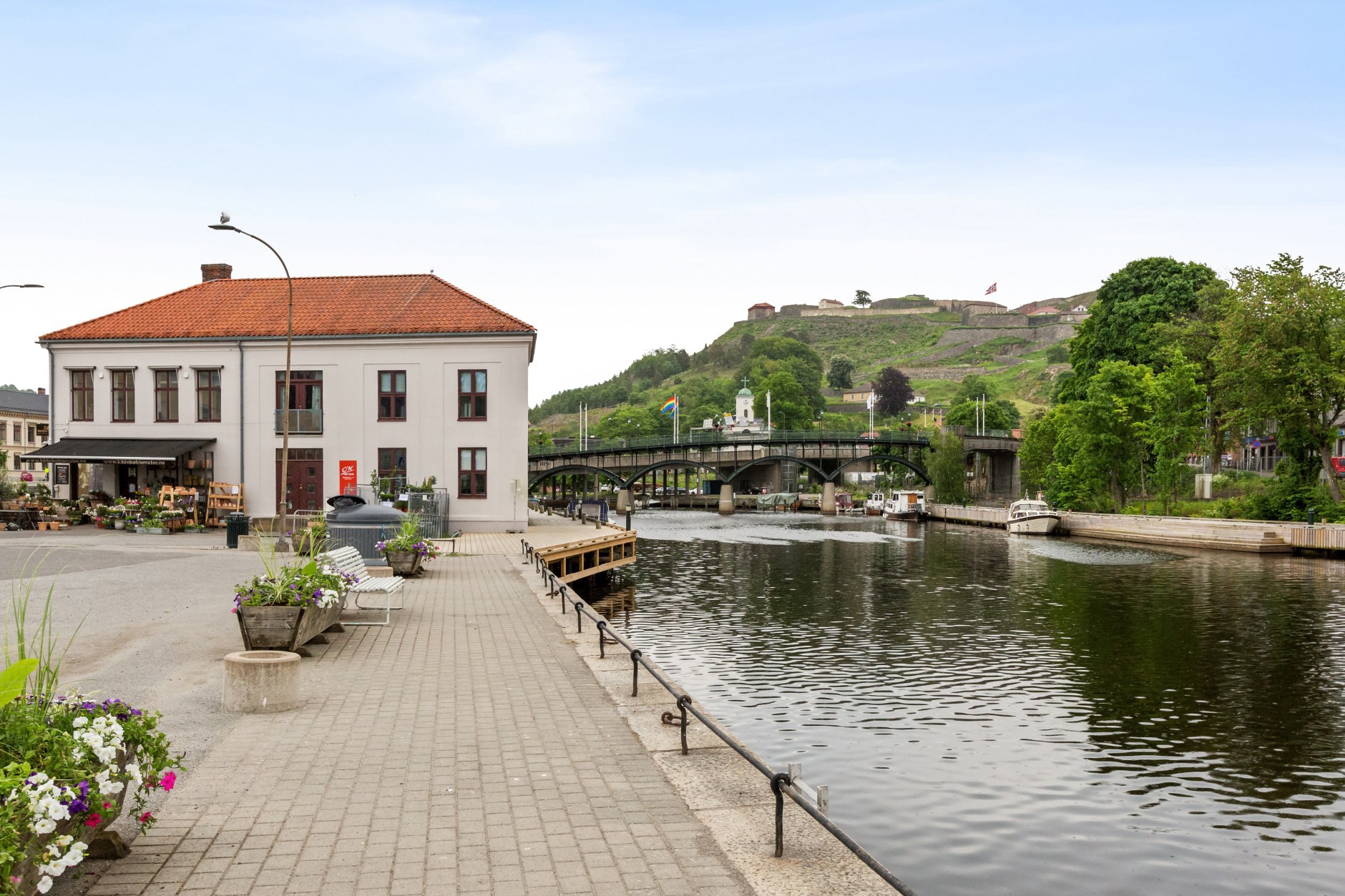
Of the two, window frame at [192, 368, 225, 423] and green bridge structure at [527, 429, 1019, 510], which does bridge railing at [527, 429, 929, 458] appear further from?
window frame at [192, 368, 225, 423]

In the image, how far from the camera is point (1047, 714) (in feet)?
52.0

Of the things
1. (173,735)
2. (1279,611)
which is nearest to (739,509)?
A: (1279,611)

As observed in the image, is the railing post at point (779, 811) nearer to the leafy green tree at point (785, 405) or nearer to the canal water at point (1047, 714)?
the canal water at point (1047, 714)

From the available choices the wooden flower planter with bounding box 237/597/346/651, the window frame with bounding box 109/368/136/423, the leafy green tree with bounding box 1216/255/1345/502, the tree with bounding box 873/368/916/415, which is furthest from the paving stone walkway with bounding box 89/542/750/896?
the tree with bounding box 873/368/916/415

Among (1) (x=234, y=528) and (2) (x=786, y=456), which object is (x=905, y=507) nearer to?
(2) (x=786, y=456)

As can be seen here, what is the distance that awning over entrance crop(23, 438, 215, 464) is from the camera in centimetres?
4038

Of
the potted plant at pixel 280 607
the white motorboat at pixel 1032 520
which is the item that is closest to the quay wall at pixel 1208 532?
the white motorboat at pixel 1032 520

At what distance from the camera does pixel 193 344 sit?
42.4 meters

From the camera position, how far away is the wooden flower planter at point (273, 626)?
12.7m

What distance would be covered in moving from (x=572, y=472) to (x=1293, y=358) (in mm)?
71724

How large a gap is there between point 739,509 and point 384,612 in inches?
4302

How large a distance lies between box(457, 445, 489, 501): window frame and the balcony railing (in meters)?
5.79

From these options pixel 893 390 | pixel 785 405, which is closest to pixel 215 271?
pixel 785 405

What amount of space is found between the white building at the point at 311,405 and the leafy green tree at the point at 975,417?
323 feet
